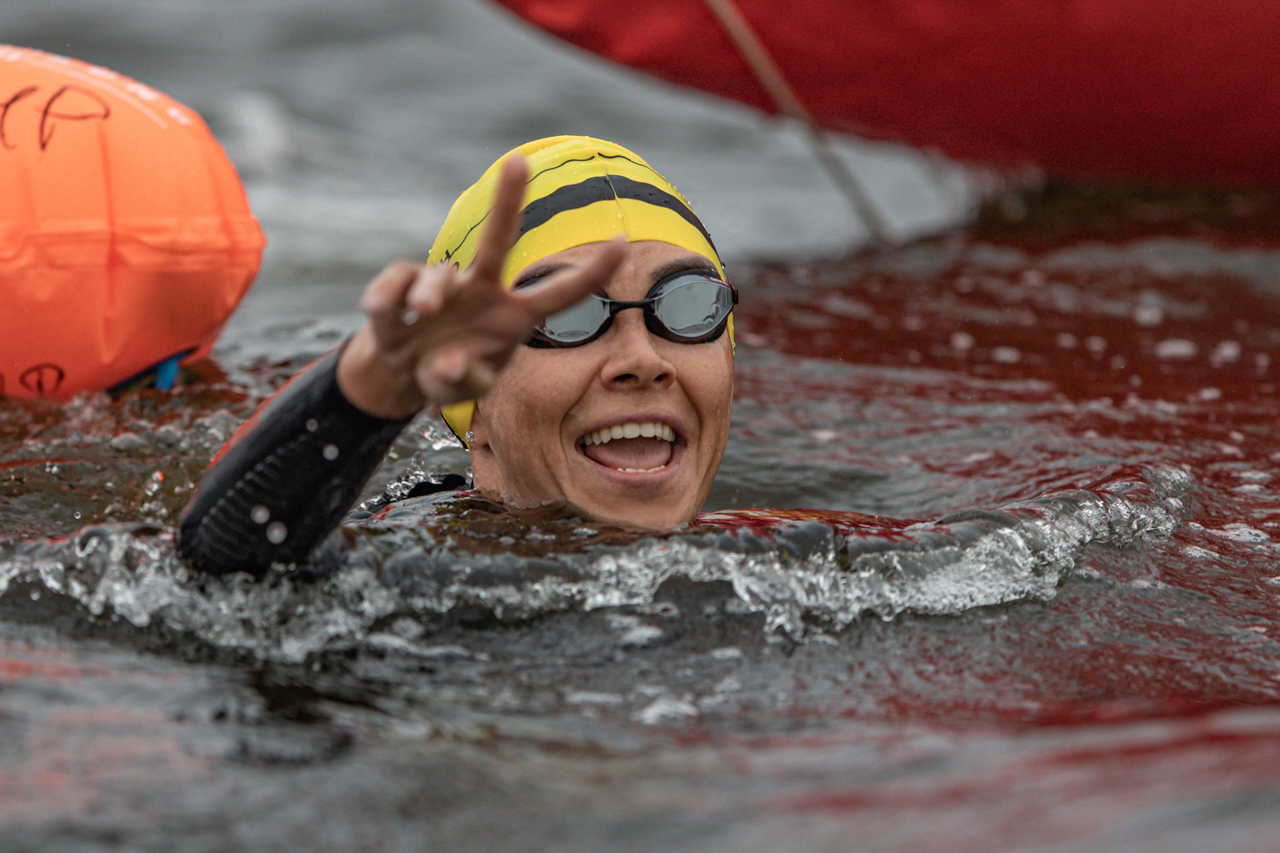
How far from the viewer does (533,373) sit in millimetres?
3014

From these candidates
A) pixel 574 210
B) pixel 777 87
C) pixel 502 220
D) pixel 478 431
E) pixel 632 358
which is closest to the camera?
pixel 502 220

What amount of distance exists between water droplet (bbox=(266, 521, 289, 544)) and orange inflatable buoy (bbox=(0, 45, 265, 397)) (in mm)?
1820

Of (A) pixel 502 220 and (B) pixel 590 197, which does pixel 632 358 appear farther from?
(A) pixel 502 220

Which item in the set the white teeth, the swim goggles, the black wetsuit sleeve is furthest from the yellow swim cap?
the black wetsuit sleeve

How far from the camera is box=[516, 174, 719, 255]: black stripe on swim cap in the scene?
322cm

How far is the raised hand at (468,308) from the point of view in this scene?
2.09 metres

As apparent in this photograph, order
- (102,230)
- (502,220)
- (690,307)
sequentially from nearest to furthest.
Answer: (502,220), (690,307), (102,230)

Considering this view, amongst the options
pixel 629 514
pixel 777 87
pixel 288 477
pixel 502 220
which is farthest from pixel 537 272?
pixel 777 87

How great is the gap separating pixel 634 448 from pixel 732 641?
560mm

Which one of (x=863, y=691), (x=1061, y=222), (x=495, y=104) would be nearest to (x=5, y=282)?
(x=863, y=691)

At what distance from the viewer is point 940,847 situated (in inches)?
65.7

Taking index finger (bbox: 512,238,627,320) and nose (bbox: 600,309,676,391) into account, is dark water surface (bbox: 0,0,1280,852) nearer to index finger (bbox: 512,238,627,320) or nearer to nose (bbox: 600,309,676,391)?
nose (bbox: 600,309,676,391)

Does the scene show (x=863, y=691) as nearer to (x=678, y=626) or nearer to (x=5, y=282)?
(x=678, y=626)

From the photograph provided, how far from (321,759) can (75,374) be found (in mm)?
2446
